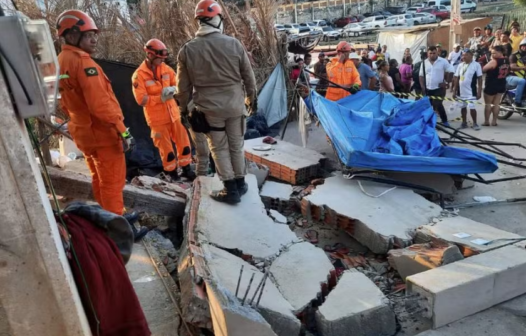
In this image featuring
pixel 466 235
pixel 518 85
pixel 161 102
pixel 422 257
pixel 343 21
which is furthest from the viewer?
pixel 343 21

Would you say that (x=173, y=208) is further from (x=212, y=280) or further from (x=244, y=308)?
(x=244, y=308)

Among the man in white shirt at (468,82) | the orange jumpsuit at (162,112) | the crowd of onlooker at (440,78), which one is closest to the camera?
the orange jumpsuit at (162,112)

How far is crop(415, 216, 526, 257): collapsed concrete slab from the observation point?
3.60 metres

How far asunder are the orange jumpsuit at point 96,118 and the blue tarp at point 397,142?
2493mm

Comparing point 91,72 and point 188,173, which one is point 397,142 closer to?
point 188,173

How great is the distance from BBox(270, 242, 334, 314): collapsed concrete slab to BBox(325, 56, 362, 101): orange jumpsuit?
15.0ft

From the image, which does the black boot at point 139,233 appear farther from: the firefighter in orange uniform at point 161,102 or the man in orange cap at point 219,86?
the firefighter in orange uniform at point 161,102

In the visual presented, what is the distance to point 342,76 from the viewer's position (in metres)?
7.67

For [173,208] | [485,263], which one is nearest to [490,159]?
[485,263]

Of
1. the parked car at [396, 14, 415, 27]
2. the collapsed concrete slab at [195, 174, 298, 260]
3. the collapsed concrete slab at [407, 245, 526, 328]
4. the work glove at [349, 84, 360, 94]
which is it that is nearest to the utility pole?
the work glove at [349, 84, 360, 94]

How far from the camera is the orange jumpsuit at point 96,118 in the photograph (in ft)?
11.9

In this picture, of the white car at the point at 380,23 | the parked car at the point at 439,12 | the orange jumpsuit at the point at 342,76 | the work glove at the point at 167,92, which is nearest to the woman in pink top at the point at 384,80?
the orange jumpsuit at the point at 342,76

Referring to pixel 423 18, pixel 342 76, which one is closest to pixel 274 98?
pixel 342 76

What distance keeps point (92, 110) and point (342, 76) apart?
5.00m
